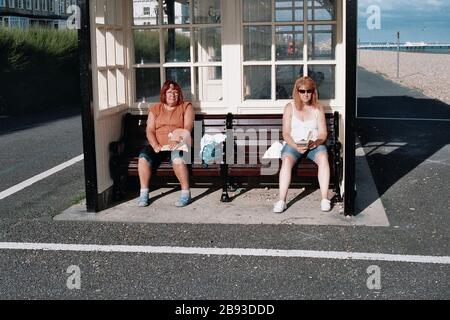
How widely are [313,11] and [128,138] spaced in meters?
2.66

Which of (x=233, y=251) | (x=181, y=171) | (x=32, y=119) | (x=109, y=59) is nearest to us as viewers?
(x=233, y=251)

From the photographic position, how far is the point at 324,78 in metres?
7.86

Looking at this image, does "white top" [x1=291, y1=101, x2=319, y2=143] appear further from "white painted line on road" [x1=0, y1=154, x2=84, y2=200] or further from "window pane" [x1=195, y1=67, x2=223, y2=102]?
"white painted line on road" [x1=0, y1=154, x2=84, y2=200]

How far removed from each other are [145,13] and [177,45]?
0.54m

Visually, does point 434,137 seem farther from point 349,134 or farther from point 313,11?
point 349,134

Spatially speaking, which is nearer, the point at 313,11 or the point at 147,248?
the point at 147,248

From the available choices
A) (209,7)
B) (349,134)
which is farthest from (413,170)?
(209,7)

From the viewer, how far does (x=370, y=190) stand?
25.6 ft

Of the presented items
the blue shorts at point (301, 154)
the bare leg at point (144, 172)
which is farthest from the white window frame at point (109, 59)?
the blue shorts at point (301, 154)

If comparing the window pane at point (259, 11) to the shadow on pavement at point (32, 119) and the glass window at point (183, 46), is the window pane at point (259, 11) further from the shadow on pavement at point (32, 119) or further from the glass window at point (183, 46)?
the shadow on pavement at point (32, 119)

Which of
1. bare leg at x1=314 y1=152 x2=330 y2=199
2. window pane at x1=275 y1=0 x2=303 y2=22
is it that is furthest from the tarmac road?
window pane at x1=275 y1=0 x2=303 y2=22

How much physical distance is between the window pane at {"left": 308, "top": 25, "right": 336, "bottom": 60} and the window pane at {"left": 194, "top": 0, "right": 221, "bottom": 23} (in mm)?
1115

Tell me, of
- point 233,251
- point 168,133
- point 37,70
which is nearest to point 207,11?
point 168,133

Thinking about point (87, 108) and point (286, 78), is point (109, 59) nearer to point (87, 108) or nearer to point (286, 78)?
point (87, 108)
